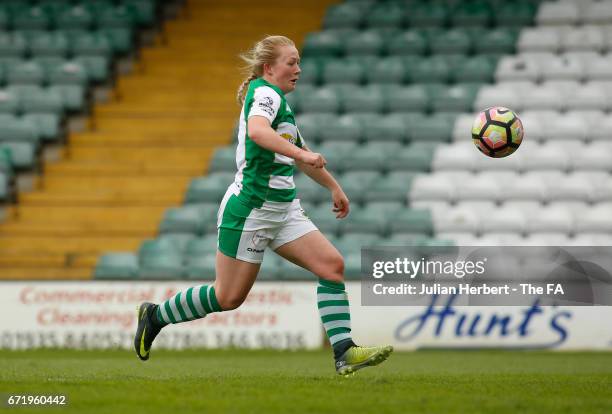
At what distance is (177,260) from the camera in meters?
12.5

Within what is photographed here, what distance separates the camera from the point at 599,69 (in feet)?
49.9

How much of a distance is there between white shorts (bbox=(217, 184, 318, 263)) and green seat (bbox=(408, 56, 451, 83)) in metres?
9.61

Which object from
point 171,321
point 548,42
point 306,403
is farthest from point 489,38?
point 306,403

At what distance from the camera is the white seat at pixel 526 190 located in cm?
1351

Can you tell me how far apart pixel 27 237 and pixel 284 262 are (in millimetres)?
3602

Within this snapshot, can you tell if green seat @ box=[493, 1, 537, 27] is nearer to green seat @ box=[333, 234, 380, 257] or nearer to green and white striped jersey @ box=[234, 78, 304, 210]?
green seat @ box=[333, 234, 380, 257]

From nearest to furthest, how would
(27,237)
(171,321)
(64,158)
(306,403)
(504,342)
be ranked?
(306,403) < (171,321) < (504,342) < (27,237) < (64,158)

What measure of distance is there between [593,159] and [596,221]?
4.01ft

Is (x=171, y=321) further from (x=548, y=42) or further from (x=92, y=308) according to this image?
(x=548, y=42)

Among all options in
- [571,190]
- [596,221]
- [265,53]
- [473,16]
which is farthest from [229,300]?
[473,16]

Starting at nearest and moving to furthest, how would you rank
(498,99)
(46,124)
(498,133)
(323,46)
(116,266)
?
(498,133)
(116,266)
(498,99)
(46,124)
(323,46)

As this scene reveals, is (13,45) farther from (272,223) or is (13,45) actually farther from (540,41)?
(272,223)

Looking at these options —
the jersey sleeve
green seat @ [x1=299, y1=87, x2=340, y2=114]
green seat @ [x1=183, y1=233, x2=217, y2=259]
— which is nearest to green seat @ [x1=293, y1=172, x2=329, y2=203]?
green seat @ [x1=183, y1=233, x2=217, y2=259]

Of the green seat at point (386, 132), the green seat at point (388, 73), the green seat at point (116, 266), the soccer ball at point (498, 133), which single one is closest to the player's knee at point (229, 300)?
A: the soccer ball at point (498, 133)
